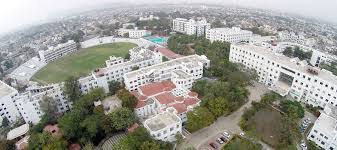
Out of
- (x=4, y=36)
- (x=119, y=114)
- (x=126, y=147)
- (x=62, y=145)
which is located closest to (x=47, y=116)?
(x=62, y=145)

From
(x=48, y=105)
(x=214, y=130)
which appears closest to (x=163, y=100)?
(x=214, y=130)

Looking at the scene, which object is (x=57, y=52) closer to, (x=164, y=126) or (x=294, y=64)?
(x=164, y=126)

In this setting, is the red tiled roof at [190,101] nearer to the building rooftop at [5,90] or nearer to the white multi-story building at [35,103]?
the white multi-story building at [35,103]

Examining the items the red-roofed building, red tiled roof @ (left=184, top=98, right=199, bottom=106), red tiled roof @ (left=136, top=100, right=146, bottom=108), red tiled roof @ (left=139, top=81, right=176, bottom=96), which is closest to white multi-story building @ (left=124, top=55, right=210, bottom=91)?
red tiled roof @ (left=139, top=81, right=176, bottom=96)

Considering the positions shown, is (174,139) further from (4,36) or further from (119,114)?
(4,36)

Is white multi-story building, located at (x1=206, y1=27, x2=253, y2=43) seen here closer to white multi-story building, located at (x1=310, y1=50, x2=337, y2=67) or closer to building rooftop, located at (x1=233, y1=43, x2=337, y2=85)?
building rooftop, located at (x1=233, y1=43, x2=337, y2=85)
